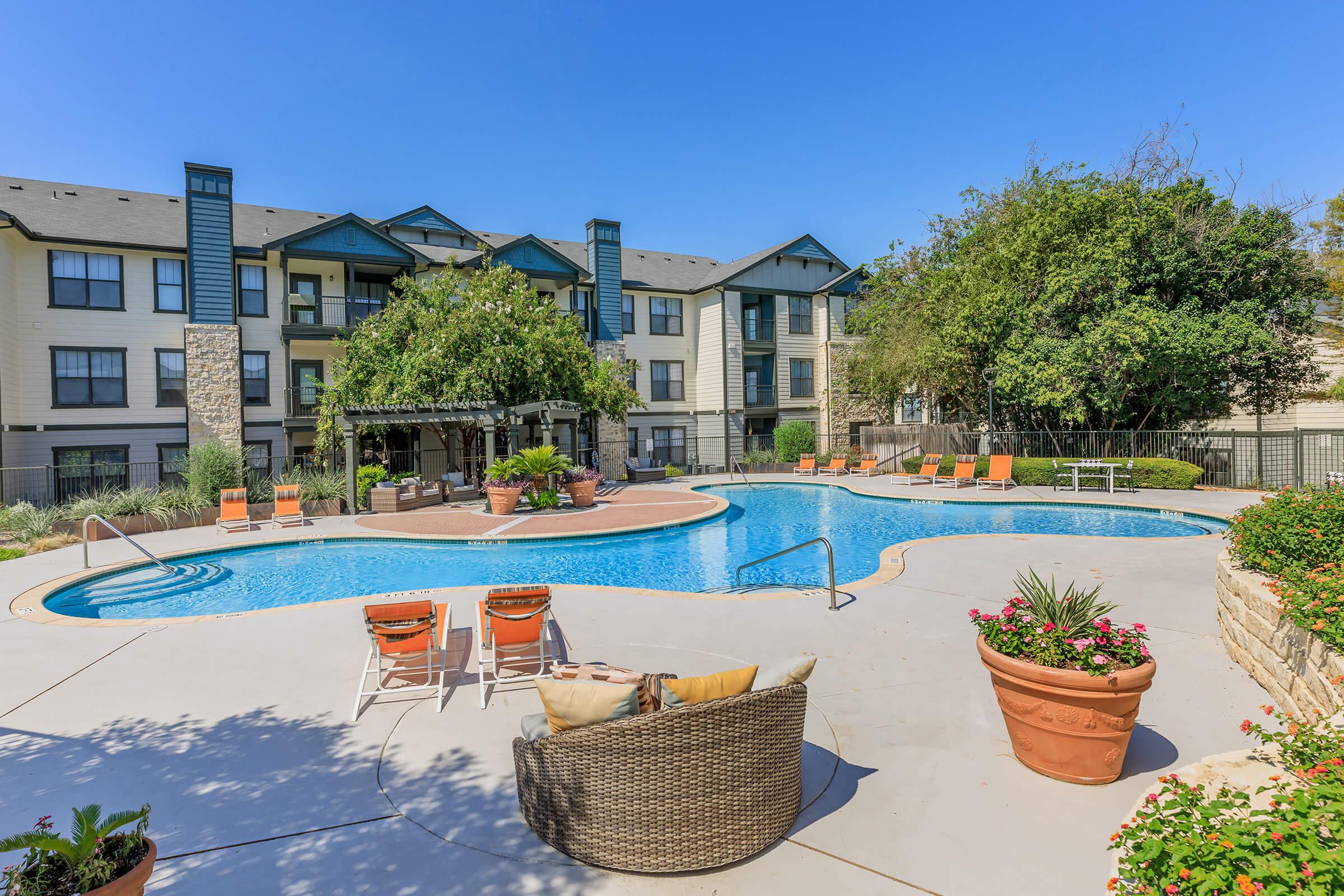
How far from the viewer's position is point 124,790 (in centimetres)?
359

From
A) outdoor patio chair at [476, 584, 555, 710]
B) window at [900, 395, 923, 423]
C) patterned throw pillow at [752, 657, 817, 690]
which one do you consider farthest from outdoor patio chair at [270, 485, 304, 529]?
window at [900, 395, 923, 423]

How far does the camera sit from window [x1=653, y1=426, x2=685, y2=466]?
1145 inches

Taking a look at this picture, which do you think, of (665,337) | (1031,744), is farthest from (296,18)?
(665,337)

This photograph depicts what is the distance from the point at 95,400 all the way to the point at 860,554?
2235 centimetres

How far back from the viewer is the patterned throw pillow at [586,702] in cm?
289

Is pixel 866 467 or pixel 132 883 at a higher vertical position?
pixel 866 467

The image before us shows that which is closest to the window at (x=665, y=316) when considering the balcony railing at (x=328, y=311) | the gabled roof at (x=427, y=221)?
the gabled roof at (x=427, y=221)

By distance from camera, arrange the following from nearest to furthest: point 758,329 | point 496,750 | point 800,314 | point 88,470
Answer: point 496,750, point 88,470, point 758,329, point 800,314

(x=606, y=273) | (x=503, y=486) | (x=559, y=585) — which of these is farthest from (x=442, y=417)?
(x=606, y=273)

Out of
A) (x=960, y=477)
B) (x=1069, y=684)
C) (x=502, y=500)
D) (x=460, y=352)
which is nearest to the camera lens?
(x=1069, y=684)

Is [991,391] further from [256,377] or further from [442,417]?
[256,377]

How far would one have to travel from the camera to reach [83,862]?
6.98 ft

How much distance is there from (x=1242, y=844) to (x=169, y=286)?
84.9 ft

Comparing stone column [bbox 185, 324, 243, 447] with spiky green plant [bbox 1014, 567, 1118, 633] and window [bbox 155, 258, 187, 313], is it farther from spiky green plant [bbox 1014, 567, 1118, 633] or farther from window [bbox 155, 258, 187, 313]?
spiky green plant [bbox 1014, 567, 1118, 633]
